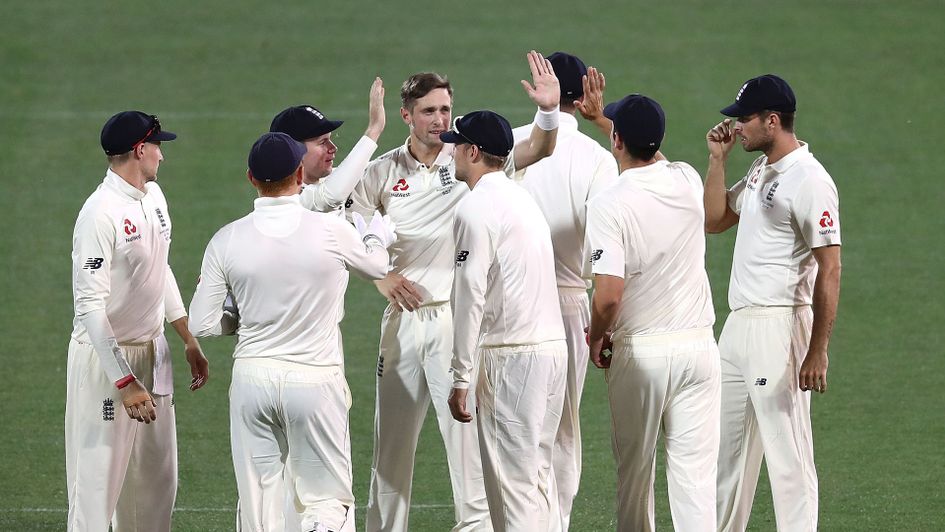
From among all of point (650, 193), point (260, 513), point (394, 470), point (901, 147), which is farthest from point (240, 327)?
point (901, 147)

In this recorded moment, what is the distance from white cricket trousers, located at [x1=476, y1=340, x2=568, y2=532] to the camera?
5.88 metres

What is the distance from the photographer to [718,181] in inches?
265

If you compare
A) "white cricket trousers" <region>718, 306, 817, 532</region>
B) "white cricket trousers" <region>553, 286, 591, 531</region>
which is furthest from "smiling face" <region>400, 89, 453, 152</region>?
"white cricket trousers" <region>718, 306, 817, 532</region>

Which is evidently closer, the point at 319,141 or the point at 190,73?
the point at 319,141

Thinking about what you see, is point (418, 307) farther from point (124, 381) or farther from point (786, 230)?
point (786, 230)

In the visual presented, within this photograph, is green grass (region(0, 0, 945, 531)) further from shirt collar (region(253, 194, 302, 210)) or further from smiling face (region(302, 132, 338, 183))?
shirt collar (region(253, 194, 302, 210))

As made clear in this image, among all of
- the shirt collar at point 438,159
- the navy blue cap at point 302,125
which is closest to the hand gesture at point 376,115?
the navy blue cap at point 302,125

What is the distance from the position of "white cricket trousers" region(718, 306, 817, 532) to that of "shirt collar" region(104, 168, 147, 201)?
284 centimetres

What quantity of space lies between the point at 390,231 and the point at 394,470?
1.24 m

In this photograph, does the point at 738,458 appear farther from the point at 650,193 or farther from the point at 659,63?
the point at 659,63

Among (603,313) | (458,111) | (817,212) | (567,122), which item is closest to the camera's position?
(603,313)

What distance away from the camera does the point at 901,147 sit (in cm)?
1543

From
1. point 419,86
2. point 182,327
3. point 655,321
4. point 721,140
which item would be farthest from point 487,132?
point 182,327

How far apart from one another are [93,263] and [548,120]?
212 centimetres
